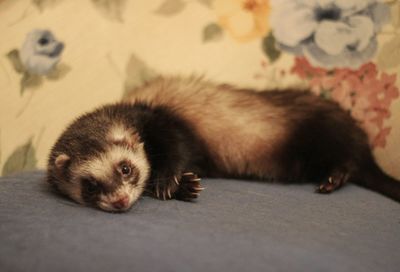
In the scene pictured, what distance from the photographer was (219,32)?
146cm

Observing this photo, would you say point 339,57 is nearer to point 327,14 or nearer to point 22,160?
point 327,14

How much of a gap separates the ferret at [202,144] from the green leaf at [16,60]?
0.33 m

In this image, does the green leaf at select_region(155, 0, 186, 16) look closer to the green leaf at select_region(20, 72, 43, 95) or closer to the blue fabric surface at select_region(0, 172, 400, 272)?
the green leaf at select_region(20, 72, 43, 95)

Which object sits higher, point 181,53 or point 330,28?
point 330,28

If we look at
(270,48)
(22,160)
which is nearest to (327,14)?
(270,48)

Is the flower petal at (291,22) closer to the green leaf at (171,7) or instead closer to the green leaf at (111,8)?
the green leaf at (171,7)

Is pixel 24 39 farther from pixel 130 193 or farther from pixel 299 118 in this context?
pixel 299 118

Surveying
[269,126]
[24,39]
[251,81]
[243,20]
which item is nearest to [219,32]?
[243,20]

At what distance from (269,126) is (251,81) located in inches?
7.8

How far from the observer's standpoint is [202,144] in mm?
1310

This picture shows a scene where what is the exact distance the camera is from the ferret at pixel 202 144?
107 centimetres

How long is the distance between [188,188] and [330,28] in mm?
712

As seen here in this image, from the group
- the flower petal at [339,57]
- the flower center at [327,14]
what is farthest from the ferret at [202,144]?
the flower center at [327,14]

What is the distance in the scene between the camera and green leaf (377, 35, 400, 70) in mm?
1297
